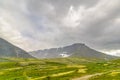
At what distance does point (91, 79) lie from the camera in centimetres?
12469

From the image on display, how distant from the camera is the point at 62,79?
132 metres

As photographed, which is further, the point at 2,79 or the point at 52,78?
the point at 2,79

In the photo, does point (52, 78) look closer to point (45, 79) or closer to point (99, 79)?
point (45, 79)

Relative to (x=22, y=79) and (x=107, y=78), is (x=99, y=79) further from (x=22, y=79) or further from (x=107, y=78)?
(x=22, y=79)

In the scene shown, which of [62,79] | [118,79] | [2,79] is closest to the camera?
[118,79]

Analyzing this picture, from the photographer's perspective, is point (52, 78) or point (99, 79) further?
point (52, 78)

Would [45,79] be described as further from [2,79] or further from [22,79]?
[2,79]

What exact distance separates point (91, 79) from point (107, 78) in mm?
9695

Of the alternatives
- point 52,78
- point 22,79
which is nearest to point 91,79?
point 52,78

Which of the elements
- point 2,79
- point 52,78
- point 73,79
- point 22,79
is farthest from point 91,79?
point 2,79

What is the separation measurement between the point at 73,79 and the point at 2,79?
57.7 meters

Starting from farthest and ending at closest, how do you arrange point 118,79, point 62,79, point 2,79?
point 2,79 → point 62,79 → point 118,79

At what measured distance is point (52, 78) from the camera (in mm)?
139625

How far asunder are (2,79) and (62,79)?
169 ft
